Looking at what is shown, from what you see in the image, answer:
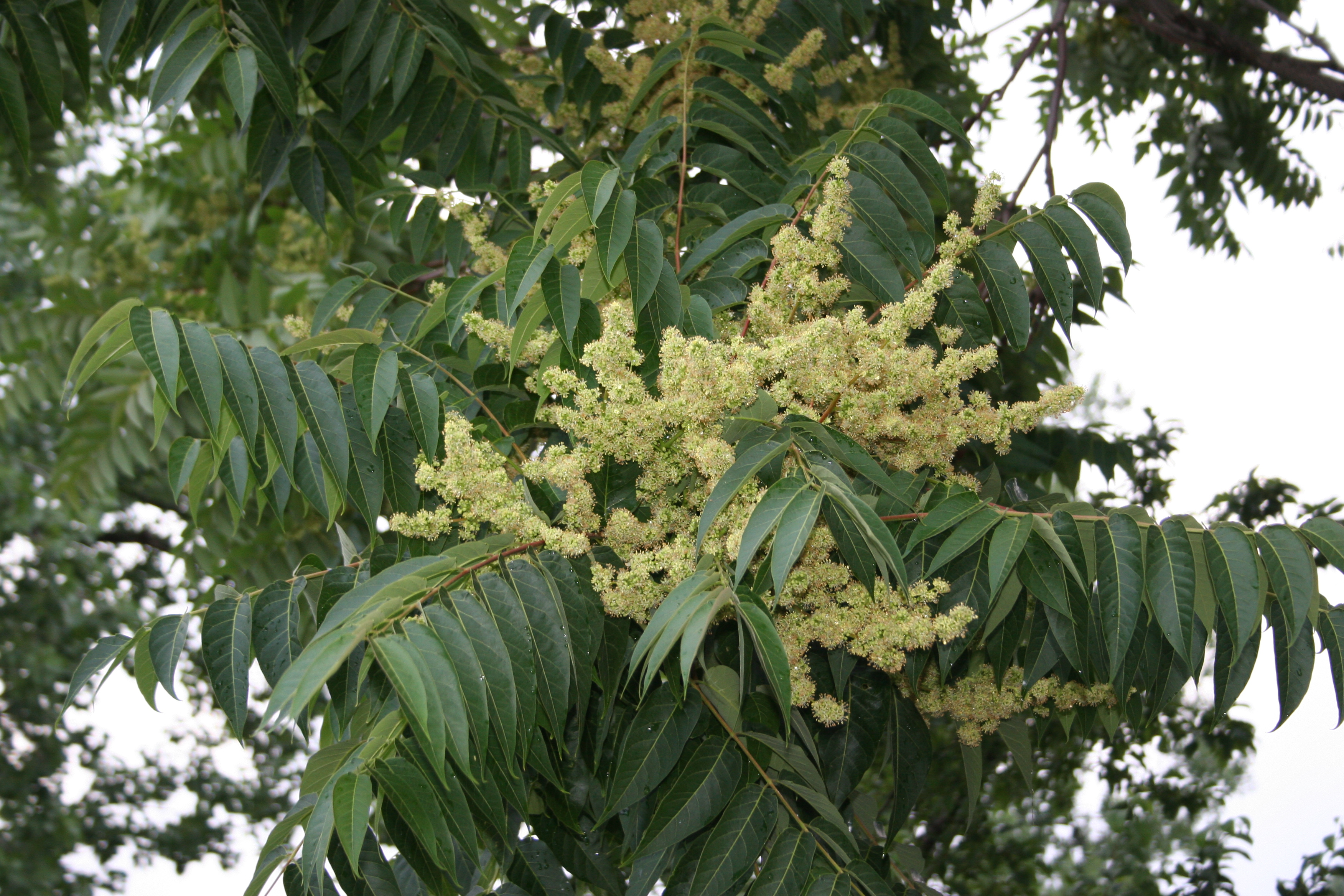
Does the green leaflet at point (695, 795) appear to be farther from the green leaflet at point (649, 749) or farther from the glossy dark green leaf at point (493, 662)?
the glossy dark green leaf at point (493, 662)

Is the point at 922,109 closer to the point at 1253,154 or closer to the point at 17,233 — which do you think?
the point at 1253,154

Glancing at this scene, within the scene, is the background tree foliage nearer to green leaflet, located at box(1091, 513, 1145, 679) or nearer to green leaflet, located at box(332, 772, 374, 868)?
green leaflet, located at box(332, 772, 374, 868)

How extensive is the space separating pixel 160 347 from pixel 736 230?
3.00ft

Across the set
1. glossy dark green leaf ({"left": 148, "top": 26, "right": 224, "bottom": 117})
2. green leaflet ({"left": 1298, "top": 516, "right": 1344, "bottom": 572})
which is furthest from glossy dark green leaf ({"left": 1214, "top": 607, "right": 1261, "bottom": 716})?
glossy dark green leaf ({"left": 148, "top": 26, "right": 224, "bottom": 117})

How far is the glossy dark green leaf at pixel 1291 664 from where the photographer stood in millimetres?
1412

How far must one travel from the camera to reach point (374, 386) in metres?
1.52

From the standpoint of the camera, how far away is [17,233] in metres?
8.70

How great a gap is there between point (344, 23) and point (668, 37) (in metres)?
0.84

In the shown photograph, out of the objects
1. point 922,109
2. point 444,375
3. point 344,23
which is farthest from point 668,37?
point 444,375

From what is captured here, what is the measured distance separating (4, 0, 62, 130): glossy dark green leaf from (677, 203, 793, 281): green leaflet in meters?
1.56

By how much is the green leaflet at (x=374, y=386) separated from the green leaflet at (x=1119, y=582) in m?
1.12

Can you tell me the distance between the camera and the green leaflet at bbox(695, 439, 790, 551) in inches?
47.4

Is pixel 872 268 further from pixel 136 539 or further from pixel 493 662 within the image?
pixel 136 539

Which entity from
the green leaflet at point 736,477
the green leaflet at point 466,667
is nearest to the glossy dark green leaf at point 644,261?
the green leaflet at point 736,477
